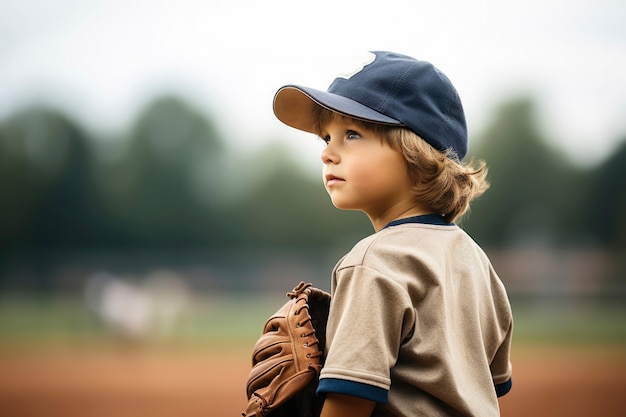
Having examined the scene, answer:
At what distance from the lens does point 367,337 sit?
143cm

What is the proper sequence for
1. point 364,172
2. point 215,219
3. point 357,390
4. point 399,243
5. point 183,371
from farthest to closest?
1. point 215,219
2. point 183,371
3. point 364,172
4. point 399,243
5. point 357,390

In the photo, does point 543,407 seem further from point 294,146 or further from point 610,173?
point 294,146

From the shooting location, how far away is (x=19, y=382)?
10.1 meters

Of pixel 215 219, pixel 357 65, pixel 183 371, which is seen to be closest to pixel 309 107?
pixel 357 65

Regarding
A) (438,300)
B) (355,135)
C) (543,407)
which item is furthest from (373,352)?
(543,407)

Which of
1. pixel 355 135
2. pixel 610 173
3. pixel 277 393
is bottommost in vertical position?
pixel 610 173

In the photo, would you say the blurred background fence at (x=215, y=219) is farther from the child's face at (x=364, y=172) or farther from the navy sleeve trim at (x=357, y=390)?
the navy sleeve trim at (x=357, y=390)

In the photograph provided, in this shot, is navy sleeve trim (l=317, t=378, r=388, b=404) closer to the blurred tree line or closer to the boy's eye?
the boy's eye

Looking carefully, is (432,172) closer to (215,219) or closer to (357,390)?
(357,390)

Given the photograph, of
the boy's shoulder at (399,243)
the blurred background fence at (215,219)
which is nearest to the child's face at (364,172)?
the boy's shoulder at (399,243)

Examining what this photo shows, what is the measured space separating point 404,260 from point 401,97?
1.32 feet

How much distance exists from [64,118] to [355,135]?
4105 cm

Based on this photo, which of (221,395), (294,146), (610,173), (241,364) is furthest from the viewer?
(294,146)

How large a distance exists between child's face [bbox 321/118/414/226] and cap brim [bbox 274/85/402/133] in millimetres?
53
